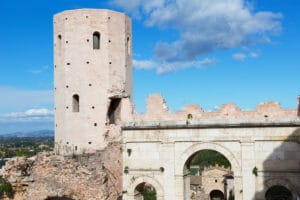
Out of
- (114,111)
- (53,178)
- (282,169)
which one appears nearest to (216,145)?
(282,169)

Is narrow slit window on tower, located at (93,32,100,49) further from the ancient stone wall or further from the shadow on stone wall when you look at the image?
the shadow on stone wall

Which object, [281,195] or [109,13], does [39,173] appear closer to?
[109,13]

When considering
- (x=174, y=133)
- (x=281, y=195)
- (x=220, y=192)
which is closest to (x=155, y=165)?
(x=174, y=133)

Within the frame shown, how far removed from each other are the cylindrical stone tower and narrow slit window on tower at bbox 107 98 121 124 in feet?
1.49

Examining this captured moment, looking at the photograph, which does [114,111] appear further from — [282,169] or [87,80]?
[282,169]

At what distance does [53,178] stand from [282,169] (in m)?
11.1

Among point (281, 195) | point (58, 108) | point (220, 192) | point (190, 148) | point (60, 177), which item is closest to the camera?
point (60, 177)

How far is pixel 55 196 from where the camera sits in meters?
20.7

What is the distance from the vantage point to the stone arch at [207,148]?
21812 millimetres

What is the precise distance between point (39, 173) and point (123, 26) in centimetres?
939

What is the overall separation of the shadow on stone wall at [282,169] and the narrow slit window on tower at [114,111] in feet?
26.7

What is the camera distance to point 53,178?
20.7 m

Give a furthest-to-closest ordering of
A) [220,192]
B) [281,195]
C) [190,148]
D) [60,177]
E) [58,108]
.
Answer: [220,192]
[281,195]
[58,108]
[190,148]
[60,177]

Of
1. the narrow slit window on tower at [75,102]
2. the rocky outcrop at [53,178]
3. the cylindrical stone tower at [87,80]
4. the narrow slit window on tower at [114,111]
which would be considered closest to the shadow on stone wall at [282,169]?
the rocky outcrop at [53,178]
